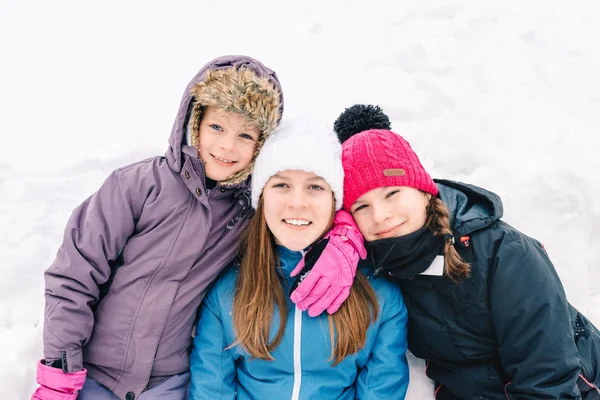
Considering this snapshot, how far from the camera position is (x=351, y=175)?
2111 mm

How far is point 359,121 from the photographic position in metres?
2.27

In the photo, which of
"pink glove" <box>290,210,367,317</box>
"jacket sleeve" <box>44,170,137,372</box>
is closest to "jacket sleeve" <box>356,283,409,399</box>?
"pink glove" <box>290,210,367,317</box>

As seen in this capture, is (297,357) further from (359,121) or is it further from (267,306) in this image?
(359,121)

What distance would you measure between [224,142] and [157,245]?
22.1 inches

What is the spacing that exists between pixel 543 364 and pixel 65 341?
196 cm

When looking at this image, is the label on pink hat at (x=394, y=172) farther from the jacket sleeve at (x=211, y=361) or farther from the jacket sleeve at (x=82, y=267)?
the jacket sleeve at (x=82, y=267)

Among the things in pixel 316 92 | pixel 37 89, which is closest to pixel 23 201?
pixel 37 89

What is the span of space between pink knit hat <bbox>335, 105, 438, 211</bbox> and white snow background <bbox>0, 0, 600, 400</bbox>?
3.23 feet

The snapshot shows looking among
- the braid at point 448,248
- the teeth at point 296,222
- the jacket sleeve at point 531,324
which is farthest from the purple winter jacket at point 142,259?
the jacket sleeve at point 531,324

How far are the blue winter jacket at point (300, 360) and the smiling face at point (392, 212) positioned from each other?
0.27 metres

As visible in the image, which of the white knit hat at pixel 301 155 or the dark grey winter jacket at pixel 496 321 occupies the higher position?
A: the white knit hat at pixel 301 155

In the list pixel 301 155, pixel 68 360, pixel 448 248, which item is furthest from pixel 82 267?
pixel 448 248

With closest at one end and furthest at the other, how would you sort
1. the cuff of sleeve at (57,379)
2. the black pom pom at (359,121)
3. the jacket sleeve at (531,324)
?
1. the jacket sleeve at (531,324)
2. the cuff of sleeve at (57,379)
3. the black pom pom at (359,121)

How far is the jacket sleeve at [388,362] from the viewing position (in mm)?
2137
